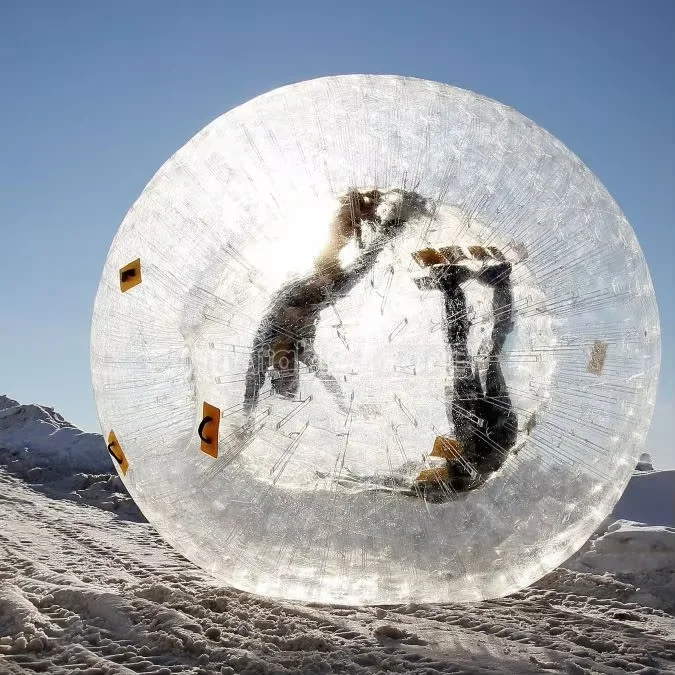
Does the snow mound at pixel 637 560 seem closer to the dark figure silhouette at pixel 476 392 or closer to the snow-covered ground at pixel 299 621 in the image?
the snow-covered ground at pixel 299 621

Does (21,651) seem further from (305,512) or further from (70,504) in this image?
(70,504)

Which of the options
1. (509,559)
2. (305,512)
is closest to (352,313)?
(305,512)

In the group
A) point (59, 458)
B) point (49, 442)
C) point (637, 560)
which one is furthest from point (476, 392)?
point (49, 442)

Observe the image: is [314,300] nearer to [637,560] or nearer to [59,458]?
[637,560]

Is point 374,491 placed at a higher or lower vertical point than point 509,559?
higher

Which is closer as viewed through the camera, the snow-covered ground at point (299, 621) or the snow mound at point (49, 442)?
the snow-covered ground at point (299, 621)

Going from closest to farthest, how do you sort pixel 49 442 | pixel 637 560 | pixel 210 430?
1. pixel 210 430
2. pixel 637 560
3. pixel 49 442

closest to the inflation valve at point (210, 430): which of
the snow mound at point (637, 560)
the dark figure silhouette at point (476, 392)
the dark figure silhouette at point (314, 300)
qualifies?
the dark figure silhouette at point (314, 300)
